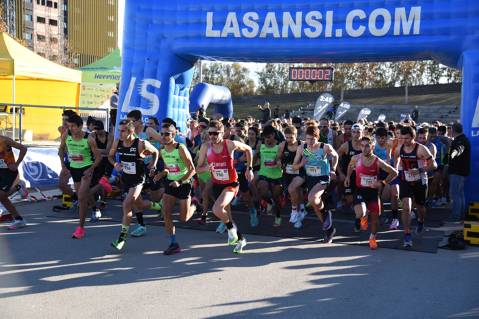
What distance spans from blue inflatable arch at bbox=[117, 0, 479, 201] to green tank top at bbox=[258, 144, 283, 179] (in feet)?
9.48

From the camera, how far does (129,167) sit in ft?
24.3

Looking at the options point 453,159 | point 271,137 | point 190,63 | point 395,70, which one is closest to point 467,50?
point 453,159

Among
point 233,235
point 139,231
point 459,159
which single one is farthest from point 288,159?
point 459,159

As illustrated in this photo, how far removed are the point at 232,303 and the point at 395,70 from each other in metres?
58.4

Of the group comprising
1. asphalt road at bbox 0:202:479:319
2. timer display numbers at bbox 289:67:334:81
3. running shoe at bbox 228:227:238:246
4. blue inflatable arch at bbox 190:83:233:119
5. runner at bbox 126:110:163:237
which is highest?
timer display numbers at bbox 289:67:334:81

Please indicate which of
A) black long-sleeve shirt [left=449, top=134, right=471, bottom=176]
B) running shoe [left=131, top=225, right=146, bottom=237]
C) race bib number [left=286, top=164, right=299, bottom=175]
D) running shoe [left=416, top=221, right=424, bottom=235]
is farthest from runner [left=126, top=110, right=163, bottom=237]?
black long-sleeve shirt [left=449, top=134, right=471, bottom=176]

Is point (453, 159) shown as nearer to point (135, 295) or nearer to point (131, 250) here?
point (131, 250)

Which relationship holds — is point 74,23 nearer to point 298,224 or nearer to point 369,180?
point 298,224

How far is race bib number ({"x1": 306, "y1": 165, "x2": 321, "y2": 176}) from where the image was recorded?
26.1ft

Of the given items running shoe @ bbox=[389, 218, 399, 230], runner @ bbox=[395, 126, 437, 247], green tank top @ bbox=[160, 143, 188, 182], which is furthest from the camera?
running shoe @ bbox=[389, 218, 399, 230]

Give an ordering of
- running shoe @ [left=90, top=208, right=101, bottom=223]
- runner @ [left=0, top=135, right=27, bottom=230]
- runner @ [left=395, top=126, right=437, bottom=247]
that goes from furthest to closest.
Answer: running shoe @ [left=90, top=208, right=101, bottom=223] < runner @ [left=0, top=135, right=27, bottom=230] < runner @ [left=395, top=126, right=437, bottom=247]

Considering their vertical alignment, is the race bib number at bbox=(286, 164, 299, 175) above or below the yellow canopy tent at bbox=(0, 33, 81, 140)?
below

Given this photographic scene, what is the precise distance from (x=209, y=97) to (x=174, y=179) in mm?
13028

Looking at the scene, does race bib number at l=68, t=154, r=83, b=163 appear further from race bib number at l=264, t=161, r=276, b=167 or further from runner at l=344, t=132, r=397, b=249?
runner at l=344, t=132, r=397, b=249
